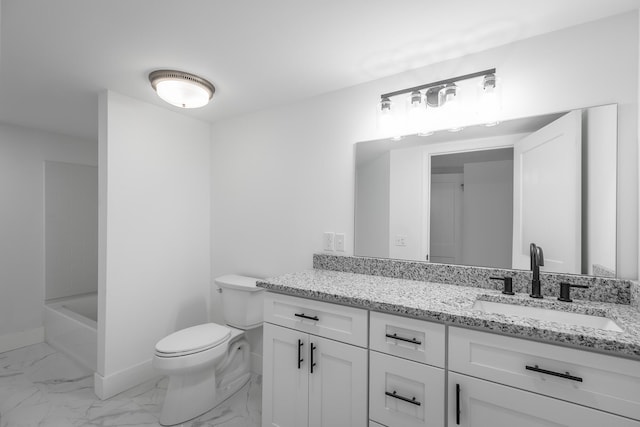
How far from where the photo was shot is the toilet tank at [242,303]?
221 cm

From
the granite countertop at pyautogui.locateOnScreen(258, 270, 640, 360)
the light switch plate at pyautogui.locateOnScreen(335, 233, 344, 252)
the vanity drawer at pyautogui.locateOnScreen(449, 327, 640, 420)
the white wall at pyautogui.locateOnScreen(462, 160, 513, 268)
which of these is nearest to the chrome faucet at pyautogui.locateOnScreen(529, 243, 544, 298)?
the granite countertop at pyautogui.locateOnScreen(258, 270, 640, 360)

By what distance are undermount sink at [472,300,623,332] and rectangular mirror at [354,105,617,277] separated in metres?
0.25

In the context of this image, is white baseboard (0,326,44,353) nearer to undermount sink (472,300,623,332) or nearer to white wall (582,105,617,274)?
undermount sink (472,300,623,332)

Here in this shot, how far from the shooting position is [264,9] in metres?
1.28

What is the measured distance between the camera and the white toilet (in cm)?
179

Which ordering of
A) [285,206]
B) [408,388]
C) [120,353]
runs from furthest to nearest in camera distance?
[285,206]
[120,353]
[408,388]

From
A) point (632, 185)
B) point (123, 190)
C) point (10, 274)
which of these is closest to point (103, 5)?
point (123, 190)

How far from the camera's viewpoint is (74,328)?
8.45 feet

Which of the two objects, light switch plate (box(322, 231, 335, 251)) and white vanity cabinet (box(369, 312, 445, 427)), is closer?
white vanity cabinet (box(369, 312, 445, 427))

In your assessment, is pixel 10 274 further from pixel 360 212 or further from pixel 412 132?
pixel 412 132

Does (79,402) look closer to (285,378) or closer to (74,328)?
(74,328)

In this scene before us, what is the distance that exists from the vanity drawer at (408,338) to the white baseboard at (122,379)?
158 cm

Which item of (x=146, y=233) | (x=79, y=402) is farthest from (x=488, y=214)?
(x=79, y=402)

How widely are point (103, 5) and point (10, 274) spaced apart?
2.99 metres
